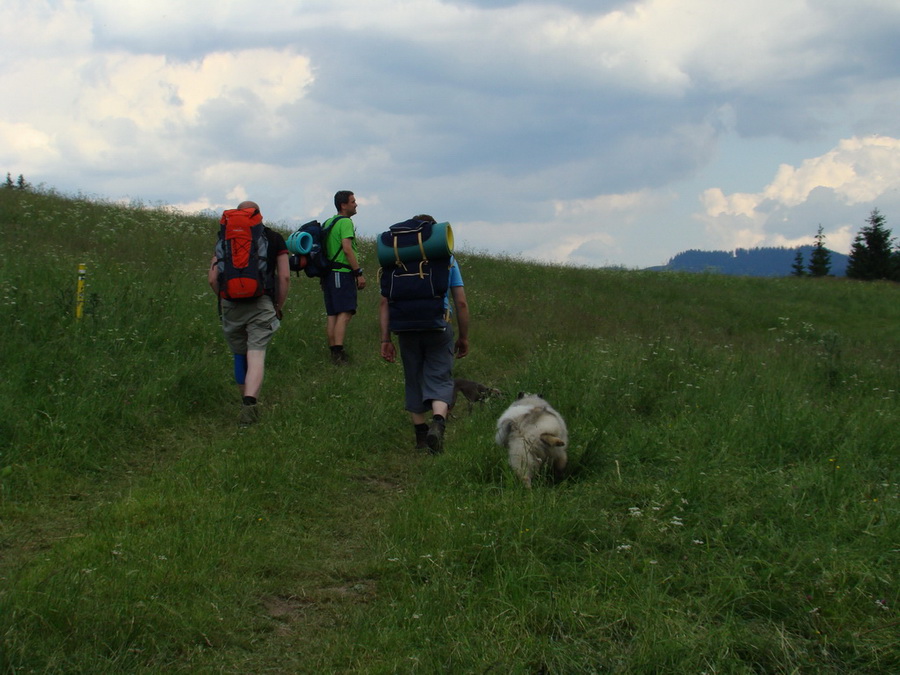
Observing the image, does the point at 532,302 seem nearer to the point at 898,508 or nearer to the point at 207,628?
the point at 898,508

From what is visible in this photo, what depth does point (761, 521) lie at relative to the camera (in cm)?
411

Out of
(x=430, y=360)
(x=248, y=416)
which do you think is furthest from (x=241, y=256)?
(x=430, y=360)

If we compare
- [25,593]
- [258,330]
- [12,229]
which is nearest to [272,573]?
[25,593]

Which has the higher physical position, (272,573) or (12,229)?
(12,229)

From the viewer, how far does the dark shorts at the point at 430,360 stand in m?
6.31

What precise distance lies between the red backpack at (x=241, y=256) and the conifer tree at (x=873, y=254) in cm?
4312

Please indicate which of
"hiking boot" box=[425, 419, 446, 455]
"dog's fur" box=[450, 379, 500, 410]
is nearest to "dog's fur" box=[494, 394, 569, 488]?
"hiking boot" box=[425, 419, 446, 455]

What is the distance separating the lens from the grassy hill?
3084 mm

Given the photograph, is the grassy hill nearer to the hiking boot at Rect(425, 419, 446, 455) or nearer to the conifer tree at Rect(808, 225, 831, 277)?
the hiking boot at Rect(425, 419, 446, 455)

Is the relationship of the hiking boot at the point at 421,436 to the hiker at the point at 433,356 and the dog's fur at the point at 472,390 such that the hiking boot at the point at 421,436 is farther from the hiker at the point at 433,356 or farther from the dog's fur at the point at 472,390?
the dog's fur at the point at 472,390

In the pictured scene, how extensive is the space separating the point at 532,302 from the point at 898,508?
35.9ft

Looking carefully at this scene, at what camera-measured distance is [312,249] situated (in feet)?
29.0

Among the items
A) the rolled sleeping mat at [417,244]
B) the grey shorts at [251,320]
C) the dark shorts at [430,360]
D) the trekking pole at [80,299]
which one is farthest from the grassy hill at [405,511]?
the rolled sleeping mat at [417,244]

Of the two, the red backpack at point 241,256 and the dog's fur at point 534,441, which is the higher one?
the red backpack at point 241,256
